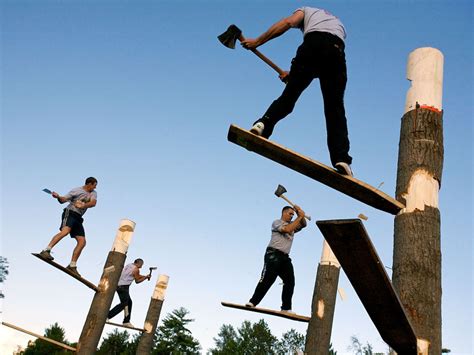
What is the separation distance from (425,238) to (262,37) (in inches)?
73.7

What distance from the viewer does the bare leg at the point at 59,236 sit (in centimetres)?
742

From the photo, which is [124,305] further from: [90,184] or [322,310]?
[322,310]

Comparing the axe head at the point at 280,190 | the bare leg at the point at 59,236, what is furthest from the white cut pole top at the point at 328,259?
the bare leg at the point at 59,236

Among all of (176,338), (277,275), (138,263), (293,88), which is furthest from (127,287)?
(176,338)

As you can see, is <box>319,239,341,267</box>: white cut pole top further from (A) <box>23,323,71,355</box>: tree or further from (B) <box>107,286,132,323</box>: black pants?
(A) <box>23,323,71,355</box>: tree

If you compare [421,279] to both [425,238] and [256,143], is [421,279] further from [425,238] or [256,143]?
[256,143]

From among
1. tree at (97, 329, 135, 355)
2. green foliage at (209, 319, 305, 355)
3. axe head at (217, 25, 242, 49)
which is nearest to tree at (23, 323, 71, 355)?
tree at (97, 329, 135, 355)

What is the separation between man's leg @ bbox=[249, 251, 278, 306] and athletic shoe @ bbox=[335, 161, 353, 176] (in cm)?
375

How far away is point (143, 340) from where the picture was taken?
11484 mm

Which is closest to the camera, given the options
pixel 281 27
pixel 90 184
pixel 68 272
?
pixel 281 27

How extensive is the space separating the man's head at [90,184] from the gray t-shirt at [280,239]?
2925 millimetres

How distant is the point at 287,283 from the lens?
273 inches

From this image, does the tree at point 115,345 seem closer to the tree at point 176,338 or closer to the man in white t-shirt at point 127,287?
the tree at point 176,338

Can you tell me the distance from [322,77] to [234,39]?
3.24 feet
